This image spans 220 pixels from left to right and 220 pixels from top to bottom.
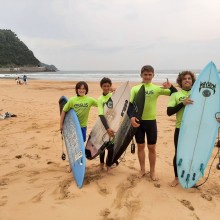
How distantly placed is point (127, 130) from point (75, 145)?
2.72 feet

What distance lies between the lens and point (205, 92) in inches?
154

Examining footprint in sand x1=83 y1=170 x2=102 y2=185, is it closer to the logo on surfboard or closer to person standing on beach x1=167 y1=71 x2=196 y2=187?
person standing on beach x1=167 y1=71 x2=196 y2=187

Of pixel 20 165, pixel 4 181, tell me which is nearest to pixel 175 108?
pixel 4 181

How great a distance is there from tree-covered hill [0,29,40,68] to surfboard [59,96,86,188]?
316ft

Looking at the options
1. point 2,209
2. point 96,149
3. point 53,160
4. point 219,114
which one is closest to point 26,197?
point 2,209

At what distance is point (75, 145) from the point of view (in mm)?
4301

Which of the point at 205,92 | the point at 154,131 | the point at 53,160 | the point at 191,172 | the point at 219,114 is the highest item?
the point at 205,92

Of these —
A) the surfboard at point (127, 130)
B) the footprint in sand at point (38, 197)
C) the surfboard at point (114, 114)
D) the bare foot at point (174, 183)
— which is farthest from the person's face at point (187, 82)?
the footprint in sand at point (38, 197)

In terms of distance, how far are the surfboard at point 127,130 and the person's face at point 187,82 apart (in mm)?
559

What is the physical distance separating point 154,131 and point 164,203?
1.00 m

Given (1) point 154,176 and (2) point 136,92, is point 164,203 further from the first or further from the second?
(2) point 136,92

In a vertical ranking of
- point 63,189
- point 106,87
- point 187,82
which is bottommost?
point 63,189

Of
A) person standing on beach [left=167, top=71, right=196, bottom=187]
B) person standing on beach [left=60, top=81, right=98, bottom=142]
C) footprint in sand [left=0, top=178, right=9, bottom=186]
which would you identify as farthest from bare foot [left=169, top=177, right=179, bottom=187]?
footprint in sand [left=0, top=178, right=9, bottom=186]

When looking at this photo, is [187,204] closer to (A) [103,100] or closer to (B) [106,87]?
(A) [103,100]
